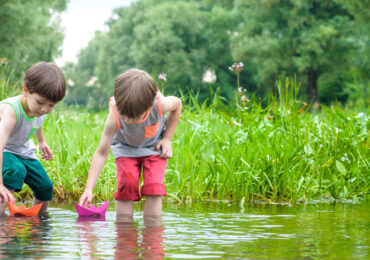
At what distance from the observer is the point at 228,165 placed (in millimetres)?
5305

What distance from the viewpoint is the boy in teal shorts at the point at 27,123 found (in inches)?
147

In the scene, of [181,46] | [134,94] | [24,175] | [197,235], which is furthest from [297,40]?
[197,235]

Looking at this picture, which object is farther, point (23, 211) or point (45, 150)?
point (45, 150)

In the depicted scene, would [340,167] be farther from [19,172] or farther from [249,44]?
[249,44]

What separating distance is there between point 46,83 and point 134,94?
0.71m

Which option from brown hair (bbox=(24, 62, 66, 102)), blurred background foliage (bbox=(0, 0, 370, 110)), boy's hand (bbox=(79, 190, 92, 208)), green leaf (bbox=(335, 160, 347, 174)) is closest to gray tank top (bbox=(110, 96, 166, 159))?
brown hair (bbox=(24, 62, 66, 102))

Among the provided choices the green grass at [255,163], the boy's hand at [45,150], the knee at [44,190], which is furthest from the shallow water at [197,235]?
the green grass at [255,163]

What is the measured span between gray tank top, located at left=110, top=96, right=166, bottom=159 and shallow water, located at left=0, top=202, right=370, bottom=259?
0.50m

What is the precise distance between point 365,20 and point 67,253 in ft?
85.6

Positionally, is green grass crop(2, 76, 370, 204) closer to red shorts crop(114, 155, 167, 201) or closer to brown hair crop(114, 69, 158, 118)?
red shorts crop(114, 155, 167, 201)

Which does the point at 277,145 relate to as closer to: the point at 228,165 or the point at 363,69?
the point at 228,165

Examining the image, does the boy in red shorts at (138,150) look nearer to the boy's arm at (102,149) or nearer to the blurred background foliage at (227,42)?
the boy's arm at (102,149)

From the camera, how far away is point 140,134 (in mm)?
3928

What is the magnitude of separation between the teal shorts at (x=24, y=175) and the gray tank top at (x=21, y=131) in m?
0.06
